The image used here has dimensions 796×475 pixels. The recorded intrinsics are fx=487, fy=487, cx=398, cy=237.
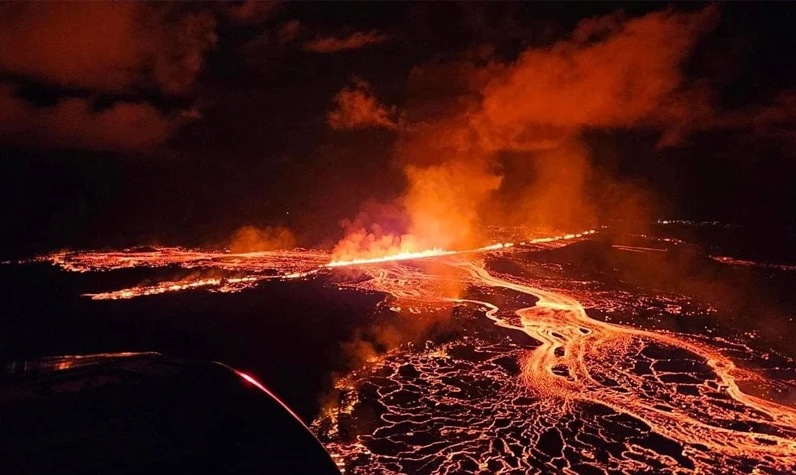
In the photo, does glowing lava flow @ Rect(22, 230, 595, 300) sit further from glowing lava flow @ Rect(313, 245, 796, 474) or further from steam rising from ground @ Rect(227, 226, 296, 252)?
glowing lava flow @ Rect(313, 245, 796, 474)

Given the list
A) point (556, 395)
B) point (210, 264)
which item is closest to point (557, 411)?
point (556, 395)

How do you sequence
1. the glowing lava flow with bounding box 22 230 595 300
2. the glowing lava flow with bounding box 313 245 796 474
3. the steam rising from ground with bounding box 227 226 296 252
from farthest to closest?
the steam rising from ground with bounding box 227 226 296 252 → the glowing lava flow with bounding box 22 230 595 300 → the glowing lava flow with bounding box 313 245 796 474

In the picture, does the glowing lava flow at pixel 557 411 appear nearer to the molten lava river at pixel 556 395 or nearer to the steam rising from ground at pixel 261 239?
the molten lava river at pixel 556 395

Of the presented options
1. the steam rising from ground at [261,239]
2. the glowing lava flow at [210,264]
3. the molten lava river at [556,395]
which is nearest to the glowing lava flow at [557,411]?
the molten lava river at [556,395]

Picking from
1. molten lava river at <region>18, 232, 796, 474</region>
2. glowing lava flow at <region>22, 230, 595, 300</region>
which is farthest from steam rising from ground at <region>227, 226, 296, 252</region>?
molten lava river at <region>18, 232, 796, 474</region>

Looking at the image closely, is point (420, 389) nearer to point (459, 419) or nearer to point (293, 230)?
point (459, 419)

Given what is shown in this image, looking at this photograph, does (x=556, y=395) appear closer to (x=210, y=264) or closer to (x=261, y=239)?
(x=210, y=264)

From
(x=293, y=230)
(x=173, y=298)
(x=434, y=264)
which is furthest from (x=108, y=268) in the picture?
(x=293, y=230)
